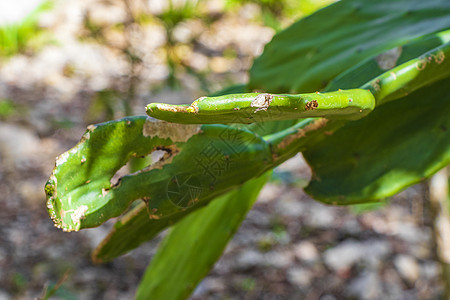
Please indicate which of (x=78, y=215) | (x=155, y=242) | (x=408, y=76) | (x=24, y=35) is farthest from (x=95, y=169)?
(x=24, y=35)

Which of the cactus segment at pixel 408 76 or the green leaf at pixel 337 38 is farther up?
the cactus segment at pixel 408 76

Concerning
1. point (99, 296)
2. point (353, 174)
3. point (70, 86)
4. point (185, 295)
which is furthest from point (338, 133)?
point (70, 86)

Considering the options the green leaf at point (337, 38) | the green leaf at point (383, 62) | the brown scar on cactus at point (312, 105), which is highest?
the brown scar on cactus at point (312, 105)

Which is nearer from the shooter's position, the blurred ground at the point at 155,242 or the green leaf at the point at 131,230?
the green leaf at the point at 131,230

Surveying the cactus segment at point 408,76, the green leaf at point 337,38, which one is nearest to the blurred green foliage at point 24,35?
the green leaf at point 337,38

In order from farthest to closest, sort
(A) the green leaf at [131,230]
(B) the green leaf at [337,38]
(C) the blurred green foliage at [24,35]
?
(C) the blurred green foliage at [24,35] < (B) the green leaf at [337,38] < (A) the green leaf at [131,230]

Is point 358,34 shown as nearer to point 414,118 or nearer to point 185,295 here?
point 414,118

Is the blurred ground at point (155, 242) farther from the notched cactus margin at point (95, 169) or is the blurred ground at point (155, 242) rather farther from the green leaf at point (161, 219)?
the notched cactus margin at point (95, 169)
